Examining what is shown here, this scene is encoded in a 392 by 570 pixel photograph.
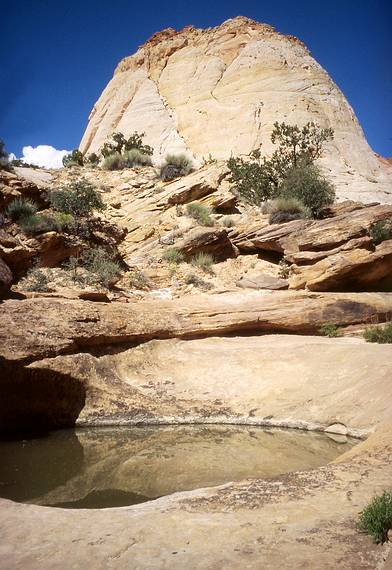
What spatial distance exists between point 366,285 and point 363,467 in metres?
9.81

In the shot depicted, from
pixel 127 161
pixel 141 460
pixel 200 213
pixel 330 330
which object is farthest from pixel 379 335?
pixel 127 161

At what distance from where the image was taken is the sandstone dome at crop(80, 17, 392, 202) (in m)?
30.6

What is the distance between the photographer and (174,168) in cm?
2330

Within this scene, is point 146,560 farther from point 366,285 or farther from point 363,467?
point 366,285

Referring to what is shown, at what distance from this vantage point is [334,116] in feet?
106

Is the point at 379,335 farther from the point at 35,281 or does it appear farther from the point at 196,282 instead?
the point at 35,281

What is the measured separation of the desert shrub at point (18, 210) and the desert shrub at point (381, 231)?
39.7 ft

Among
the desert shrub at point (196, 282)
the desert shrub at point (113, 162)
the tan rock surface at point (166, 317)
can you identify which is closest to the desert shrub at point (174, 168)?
the desert shrub at point (113, 162)

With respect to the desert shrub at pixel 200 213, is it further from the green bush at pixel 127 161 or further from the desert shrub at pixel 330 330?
the green bush at pixel 127 161

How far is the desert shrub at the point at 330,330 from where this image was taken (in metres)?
11.2

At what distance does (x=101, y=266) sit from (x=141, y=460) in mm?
8435

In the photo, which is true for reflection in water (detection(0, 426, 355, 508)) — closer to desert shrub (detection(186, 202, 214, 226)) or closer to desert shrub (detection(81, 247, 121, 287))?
desert shrub (detection(81, 247, 121, 287))

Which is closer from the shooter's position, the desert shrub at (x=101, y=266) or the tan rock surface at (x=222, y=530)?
the tan rock surface at (x=222, y=530)

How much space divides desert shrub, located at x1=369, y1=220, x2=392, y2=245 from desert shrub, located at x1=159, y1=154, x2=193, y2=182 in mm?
12374
